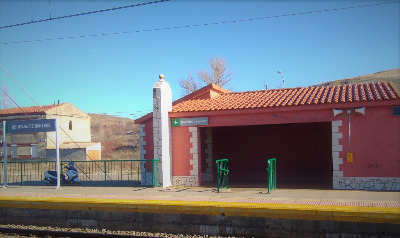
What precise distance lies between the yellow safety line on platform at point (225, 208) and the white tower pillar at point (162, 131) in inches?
171

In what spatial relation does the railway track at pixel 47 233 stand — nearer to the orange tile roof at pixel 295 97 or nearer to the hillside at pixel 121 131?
the orange tile roof at pixel 295 97

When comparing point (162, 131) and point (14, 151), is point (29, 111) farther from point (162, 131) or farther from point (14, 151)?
point (162, 131)

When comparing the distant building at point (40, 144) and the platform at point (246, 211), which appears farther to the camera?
Result: the distant building at point (40, 144)

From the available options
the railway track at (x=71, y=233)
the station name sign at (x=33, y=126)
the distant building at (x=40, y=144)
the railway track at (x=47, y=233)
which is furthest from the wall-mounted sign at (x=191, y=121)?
the distant building at (x=40, y=144)

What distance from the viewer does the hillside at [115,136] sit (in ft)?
159

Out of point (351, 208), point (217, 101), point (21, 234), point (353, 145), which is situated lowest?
point (21, 234)

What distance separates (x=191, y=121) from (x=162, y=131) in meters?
1.29

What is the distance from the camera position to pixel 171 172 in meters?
15.7

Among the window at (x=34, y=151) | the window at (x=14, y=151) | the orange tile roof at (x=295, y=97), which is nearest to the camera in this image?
the orange tile roof at (x=295, y=97)

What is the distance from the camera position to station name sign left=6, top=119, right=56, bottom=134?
50.9 feet

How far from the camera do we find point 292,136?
1791 cm

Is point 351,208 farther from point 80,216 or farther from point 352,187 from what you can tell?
point 80,216

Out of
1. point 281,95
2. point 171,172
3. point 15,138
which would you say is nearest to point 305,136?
point 281,95

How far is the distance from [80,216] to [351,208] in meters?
7.57
